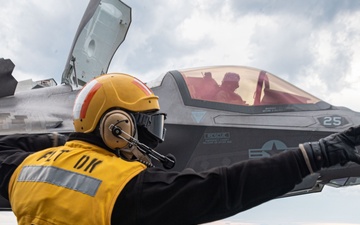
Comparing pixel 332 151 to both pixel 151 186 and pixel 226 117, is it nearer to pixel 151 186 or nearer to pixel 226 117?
pixel 151 186

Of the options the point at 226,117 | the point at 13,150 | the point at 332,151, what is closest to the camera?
the point at 332,151

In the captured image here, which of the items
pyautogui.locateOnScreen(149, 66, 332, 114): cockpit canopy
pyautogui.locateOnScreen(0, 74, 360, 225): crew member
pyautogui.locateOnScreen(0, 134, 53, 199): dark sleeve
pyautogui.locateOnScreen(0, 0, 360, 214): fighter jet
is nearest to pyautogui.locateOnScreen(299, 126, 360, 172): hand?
pyautogui.locateOnScreen(0, 74, 360, 225): crew member

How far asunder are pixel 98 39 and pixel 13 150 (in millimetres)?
7978

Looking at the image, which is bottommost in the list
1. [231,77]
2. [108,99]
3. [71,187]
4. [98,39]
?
[71,187]

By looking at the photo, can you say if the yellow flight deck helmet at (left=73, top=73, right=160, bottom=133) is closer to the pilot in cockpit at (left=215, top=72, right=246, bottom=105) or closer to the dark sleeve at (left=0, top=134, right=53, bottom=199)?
the dark sleeve at (left=0, top=134, right=53, bottom=199)

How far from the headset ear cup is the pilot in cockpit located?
3533mm

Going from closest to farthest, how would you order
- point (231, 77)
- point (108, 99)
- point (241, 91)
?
1. point (108, 99)
2. point (241, 91)
3. point (231, 77)

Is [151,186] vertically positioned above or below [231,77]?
below

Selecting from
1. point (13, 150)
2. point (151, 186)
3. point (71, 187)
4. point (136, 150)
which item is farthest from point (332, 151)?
point (13, 150)

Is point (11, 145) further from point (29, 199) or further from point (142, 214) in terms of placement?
point (142, 214)

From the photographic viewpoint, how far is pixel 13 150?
295cm

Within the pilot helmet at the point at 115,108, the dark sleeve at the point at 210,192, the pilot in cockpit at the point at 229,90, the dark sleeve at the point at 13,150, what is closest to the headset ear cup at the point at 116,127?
the pilot helmet at the point at 115,108

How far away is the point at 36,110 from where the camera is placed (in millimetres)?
6711

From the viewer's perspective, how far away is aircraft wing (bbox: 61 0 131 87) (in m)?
9.59
